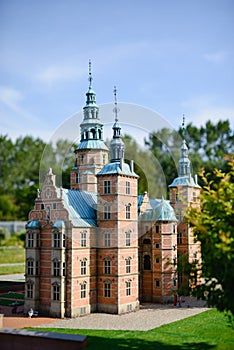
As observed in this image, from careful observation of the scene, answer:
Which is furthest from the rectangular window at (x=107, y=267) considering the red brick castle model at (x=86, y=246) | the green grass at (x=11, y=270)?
the green grass at (x=11, y=270)

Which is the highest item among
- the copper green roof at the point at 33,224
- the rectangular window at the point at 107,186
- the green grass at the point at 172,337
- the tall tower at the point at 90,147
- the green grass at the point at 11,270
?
the tall tower at the point at 90,147

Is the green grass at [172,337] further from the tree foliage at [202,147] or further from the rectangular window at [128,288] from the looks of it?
the tree foliage at [202,147]

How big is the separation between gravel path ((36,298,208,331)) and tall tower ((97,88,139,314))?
3.86 ft

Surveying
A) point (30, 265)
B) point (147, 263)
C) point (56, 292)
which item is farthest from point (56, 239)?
point (147, 263)

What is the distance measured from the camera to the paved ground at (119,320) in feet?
82.5

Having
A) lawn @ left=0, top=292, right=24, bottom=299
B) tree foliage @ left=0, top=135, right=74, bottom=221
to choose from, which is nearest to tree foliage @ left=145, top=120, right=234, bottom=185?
tree foliage @ left=0, top=135, right=74, bottom=221

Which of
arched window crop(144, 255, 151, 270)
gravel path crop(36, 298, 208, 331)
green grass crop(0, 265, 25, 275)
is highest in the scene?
arched window crop(144, 255, 151, 270)

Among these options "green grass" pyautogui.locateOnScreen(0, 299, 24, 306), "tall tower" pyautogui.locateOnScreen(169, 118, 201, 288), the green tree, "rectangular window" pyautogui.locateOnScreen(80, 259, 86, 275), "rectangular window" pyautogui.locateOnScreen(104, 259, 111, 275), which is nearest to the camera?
the green tree

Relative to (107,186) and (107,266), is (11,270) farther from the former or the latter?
(107,186)

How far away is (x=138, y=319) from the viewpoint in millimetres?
27219

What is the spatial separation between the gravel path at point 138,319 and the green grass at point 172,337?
4.19 feet

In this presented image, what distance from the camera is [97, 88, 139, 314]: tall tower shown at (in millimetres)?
29641

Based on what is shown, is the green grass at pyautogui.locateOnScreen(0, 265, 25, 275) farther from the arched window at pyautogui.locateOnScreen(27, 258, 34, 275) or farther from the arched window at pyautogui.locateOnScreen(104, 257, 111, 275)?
the arched window at pyautogui.locateOnScreen(104, 257, 111, 275)

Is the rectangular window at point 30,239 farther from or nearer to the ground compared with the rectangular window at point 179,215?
nearer to the ground
